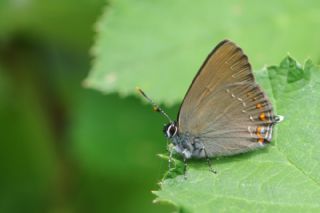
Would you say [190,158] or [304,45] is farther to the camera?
[304,45]

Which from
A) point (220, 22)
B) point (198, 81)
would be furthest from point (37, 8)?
point (198, 81)

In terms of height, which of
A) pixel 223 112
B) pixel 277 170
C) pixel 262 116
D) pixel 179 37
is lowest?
pixel 277 170

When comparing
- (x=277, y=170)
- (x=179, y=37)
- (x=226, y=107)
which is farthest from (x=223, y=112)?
(x=179, y=37)

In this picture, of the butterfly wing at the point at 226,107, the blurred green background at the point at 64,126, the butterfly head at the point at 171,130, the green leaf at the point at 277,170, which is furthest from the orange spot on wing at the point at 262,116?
the blurred green background at the point at 64,126

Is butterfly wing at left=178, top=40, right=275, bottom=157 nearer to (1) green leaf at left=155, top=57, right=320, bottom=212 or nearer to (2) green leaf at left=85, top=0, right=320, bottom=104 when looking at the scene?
(1) green leaf at left=155, top=57, right=320, bottom=212

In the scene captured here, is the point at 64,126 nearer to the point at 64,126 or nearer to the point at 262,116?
the point at 64,126

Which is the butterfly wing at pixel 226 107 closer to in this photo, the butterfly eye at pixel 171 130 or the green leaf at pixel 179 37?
the butterfly eye at pixel 171 130

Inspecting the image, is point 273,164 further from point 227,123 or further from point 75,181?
point 75,181

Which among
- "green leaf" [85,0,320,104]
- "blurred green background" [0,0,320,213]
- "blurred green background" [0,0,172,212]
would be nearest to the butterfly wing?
"green leaf" [85,0,320,104]
